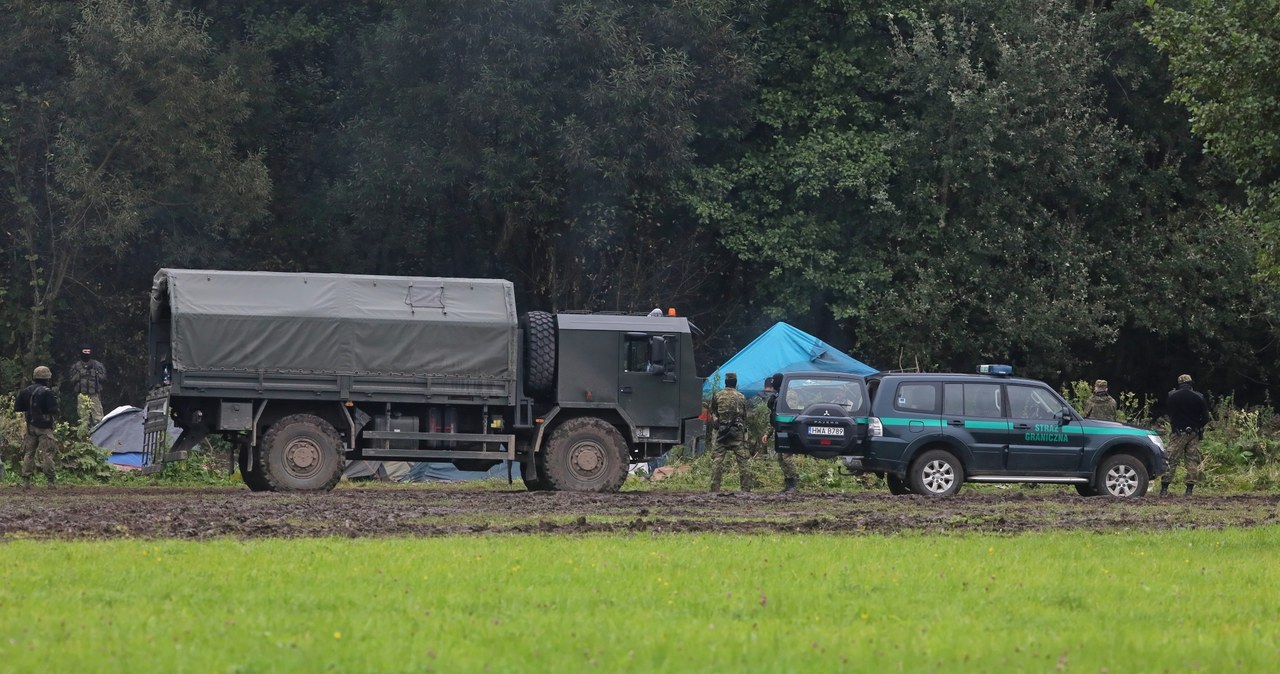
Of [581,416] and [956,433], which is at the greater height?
[581,416]

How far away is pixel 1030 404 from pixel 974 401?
82 centimetres

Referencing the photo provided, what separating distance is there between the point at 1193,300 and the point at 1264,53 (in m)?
23.7

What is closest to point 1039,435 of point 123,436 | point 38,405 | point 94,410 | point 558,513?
point 558,513

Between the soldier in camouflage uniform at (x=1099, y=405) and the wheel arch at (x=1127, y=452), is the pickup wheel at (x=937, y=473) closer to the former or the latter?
the wheel arch at (x=1127, y=452)

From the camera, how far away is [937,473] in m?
22.8

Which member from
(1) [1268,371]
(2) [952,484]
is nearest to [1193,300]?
(1) [1268,371]

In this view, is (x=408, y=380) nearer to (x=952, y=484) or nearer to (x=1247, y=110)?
(x=952, y=484)

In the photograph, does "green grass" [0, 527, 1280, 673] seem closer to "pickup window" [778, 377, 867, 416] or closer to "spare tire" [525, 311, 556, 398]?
"spare tire" [525, 311, 556, 398]

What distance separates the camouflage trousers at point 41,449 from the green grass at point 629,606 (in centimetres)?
1045

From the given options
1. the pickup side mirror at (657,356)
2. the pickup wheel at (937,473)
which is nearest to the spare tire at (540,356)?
the pickup side mirror at (657,356)

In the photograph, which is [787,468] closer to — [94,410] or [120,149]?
[94,410]

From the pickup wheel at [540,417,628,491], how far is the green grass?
812 cm

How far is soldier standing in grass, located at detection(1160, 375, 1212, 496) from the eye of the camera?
2464 cm

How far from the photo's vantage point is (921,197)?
3756 centimetres
